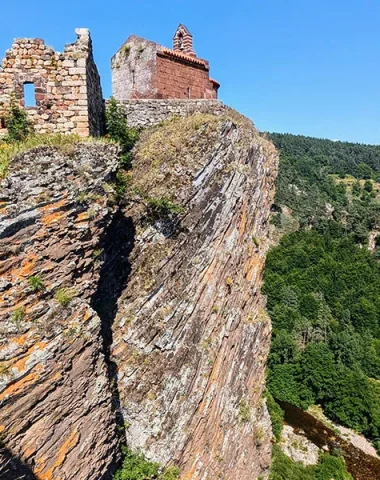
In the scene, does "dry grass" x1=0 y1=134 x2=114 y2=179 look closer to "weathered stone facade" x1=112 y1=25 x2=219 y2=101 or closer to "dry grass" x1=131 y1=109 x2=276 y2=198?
"dry grass" x1=131 y1=109 x2=276 y2=198

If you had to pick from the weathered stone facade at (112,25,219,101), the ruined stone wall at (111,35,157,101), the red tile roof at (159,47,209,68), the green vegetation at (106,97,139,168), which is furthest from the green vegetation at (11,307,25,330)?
the red tile roof at (159,47,209,68)

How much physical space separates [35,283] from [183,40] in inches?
584

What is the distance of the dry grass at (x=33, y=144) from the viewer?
7.66 m

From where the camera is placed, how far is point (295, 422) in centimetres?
3566

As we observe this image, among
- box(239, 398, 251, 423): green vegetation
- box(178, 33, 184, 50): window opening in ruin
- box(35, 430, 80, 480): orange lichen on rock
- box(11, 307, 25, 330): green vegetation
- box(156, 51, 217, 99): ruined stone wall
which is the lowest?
box(239, 398, 251, 423): green vegetation

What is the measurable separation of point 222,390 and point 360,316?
53.3 meters

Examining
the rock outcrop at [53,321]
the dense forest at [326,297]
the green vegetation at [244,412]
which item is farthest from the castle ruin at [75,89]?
the dense forest at [326,297]

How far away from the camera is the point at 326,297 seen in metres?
63.0

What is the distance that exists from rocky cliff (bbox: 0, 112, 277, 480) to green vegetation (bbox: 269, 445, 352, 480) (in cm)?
834

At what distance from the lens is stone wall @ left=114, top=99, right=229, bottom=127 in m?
13.5

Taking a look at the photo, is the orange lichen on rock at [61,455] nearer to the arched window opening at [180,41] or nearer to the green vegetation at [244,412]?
→ the green vegetation at [244,412]

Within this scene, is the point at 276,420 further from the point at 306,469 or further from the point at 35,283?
the point at 35,283

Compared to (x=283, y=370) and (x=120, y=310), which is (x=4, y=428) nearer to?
(x=120, y=310)

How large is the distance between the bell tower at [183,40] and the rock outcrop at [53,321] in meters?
11.2
